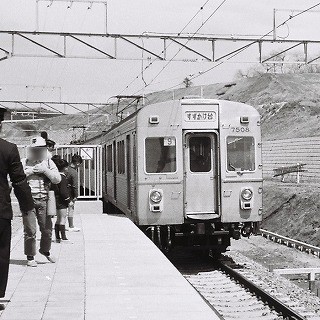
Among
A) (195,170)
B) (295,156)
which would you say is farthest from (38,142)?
(295,156)

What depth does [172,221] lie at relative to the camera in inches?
611

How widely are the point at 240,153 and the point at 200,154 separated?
850mm

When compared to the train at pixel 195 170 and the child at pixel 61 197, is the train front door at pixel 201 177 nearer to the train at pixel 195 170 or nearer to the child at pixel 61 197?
the train at pixel 195 170

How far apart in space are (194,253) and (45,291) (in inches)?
423

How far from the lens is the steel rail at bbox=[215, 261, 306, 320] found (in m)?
10.4

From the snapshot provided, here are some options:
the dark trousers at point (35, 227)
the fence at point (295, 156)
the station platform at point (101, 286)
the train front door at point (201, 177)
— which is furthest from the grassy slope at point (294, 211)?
the dark trousers at point (35, 227)

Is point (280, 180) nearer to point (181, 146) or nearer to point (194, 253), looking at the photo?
point (194, 253)

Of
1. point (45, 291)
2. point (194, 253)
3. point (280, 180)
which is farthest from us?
point (280, 180)

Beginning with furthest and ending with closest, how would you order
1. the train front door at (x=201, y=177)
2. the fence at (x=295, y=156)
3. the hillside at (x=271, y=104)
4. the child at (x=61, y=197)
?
the hillside at (x=271, y=104), the fence at (x=295, y=156), the train front door at (x=201, y=177), the child at (x=61, y=197)

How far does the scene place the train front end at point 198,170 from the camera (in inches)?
612

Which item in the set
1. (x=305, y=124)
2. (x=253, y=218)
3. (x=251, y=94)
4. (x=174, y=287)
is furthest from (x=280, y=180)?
(x=251, y=94)

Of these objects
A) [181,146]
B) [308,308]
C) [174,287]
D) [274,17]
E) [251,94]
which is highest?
[251,94]

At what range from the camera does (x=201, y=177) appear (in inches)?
619

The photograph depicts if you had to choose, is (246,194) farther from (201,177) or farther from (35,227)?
(35,227)
